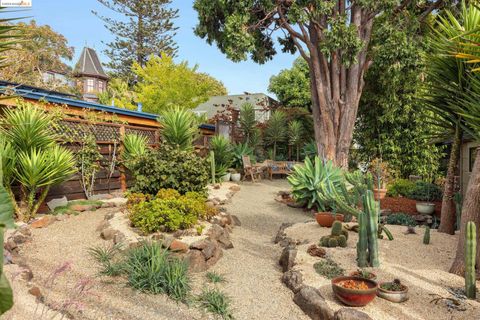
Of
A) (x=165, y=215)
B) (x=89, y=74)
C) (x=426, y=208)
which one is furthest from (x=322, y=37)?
(x=89, y=74)

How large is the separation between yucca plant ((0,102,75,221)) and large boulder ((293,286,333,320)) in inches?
193

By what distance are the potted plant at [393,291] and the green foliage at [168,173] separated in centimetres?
472

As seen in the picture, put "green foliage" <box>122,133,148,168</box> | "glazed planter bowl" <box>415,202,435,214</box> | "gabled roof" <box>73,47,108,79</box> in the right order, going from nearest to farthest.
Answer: "glazed planter bowl" <box>415,202,435,214</box> < "green foliage" <box>122,133,148,168</box> < "gabled roof" <box>73,47,108,79</box>

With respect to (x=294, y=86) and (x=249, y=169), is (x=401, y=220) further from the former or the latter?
(x=294, y=86)

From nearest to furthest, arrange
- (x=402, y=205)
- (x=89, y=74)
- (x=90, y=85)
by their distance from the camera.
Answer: (x=402, y=205) < (x=89, y=74) < (x=90, y=85)

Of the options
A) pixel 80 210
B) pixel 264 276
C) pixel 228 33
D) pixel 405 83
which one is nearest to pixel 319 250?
pixel 264 276

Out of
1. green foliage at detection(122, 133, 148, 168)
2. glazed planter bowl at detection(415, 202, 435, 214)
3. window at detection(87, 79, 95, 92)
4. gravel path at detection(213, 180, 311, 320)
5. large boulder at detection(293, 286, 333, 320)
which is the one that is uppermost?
window at detection(87, 79, 95, 92)

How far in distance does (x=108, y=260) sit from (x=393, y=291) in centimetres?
349

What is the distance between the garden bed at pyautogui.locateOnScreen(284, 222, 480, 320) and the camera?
3564 mm

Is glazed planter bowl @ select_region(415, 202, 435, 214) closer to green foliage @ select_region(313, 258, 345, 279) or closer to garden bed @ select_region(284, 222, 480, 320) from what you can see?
garden bed @ select_region(284, 222, 480, 320)

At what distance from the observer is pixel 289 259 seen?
202 inches

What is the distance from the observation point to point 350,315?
3375 mm

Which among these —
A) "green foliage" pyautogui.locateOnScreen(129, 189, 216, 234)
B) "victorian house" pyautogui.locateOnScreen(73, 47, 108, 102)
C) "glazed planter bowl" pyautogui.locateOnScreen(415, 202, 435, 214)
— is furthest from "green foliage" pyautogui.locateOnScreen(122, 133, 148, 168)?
"victorian house" pyautogui.locateOnScreen(73, 47, 108, 102)

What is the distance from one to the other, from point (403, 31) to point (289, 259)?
9.16 meters
